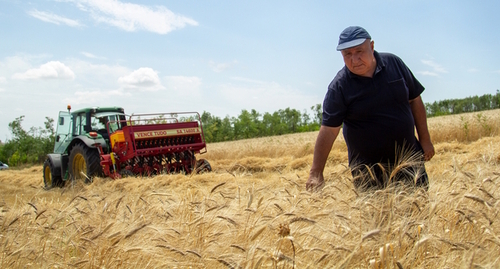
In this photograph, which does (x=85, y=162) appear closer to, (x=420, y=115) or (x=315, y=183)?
(x=315, y=183)

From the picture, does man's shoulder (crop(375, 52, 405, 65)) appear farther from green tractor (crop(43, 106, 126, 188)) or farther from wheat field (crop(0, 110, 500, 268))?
green tractor (crop(43, 106, 126, 188))

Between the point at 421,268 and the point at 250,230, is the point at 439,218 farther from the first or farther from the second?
the point at 250,230

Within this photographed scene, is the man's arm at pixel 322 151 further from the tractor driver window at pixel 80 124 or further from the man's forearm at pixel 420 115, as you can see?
the tractor driver window at pixel 80 124

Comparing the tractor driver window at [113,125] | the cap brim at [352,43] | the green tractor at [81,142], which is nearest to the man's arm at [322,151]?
the cap brim at [352,43]

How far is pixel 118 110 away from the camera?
35.8 feet

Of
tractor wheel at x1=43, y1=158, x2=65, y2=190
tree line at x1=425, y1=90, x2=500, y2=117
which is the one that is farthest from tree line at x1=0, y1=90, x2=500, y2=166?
tractor wheel at x1=43, y1=158, x2=65, y2=190

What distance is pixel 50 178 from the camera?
12.2 m

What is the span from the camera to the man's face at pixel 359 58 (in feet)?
9.55

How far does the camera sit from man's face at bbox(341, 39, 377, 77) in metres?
2.91

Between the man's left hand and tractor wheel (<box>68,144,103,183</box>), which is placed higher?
the man's left hand

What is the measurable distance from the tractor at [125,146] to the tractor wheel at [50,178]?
13.5 inches

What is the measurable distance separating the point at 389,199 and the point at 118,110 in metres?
9.30

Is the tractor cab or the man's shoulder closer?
the man's shoulder

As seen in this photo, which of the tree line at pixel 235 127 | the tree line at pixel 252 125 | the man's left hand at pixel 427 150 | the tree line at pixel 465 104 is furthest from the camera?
the tree line at pixel 465 104
